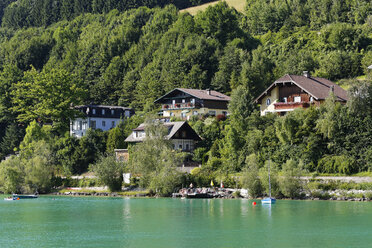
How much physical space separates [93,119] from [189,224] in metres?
63.9

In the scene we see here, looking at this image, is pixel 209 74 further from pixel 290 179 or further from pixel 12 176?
pixel 290 179

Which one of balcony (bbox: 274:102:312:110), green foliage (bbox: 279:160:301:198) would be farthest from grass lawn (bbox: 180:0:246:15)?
green foliage (bbox: 279:160:301:198)

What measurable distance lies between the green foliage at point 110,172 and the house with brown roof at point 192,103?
21.3m

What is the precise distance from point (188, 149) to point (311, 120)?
2346cm

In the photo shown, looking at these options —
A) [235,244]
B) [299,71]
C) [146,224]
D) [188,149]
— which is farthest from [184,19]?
[235,244]

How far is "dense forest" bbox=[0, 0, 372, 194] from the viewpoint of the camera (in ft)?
233

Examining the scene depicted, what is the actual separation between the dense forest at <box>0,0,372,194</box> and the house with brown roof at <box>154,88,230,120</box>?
5.27 meters

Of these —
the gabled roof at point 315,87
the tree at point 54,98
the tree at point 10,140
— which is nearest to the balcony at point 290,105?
the gabled roof at point 315,87

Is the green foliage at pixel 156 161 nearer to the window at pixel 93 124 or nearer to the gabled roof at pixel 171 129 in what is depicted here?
the gabled roof at pixel 171 129

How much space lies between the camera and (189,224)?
49.2m

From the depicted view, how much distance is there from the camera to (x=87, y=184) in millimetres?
88062

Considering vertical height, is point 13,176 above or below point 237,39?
below

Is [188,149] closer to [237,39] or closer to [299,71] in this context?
[299,71]

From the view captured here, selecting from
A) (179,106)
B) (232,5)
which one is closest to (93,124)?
(179,106)
